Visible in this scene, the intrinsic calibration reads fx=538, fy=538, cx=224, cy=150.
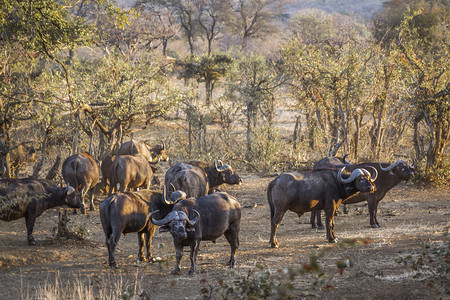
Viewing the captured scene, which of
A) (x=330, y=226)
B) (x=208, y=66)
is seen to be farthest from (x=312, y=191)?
(x=208, y=66)

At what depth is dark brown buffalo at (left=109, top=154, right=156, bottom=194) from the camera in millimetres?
13031

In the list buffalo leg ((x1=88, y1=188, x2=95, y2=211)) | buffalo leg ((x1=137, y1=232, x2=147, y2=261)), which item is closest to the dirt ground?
buffalo leg ((x1=137, y1=232, x2=147, y2=261))

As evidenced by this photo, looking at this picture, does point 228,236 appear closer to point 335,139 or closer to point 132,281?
point 132,281

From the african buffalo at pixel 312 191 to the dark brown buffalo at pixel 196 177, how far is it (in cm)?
200

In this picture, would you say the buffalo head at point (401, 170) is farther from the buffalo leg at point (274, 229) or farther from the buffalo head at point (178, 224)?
the buffalo head at point (178, 224)

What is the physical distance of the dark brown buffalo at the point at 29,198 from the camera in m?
9.75

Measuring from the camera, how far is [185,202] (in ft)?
26.8

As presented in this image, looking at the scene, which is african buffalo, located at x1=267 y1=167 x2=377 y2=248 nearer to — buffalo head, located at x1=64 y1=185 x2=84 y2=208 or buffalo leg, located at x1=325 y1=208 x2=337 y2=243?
buffalo leg, located at x1=325 y1=208 x2=337 y2=243

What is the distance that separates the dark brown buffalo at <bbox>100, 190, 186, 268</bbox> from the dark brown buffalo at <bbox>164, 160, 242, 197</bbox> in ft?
4.16

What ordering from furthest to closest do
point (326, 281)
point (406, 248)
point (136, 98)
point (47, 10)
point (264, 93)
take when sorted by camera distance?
1. point (264, 93)
2. point (136, 98)
3. point (47, 10)
4. point (406, 248)
5. point (326, 281)

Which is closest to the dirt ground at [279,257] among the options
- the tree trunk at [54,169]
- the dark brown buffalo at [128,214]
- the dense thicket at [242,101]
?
the dark brown buffalo at [128,214]

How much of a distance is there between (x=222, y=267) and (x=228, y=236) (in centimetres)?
53

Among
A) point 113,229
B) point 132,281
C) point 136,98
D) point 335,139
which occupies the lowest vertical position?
point 132,281

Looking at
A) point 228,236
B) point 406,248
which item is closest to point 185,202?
point 228,236
